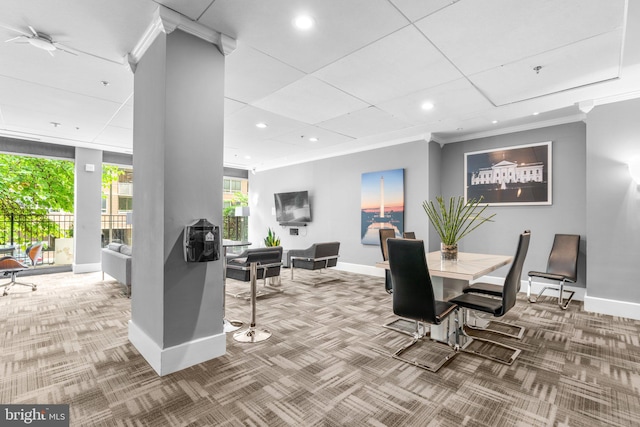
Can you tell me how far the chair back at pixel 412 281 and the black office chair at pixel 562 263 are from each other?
3004 mm

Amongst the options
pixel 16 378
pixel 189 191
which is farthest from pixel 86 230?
pixel 189 191

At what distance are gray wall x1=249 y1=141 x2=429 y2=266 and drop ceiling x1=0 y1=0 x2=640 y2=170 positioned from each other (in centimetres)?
94

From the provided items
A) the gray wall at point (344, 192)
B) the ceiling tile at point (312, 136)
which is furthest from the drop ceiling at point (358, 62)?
the gray wall at point (344, 192)

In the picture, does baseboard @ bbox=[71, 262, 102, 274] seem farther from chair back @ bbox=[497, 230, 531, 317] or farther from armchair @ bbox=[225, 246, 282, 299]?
chair back @ bbox=[497, 230, 531, 317]

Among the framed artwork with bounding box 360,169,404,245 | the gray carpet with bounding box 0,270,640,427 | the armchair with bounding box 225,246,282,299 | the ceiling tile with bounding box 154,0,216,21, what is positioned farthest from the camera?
the framed artwork with bounding box 360,169,404,245

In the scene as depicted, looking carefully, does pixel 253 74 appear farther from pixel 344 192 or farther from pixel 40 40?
pixel 344 192

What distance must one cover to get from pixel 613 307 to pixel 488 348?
2305 mm

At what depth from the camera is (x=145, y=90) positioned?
8.96ft

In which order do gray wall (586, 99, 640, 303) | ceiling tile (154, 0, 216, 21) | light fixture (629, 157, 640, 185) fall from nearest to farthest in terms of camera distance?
ceiling tile (154, 0, 216, 21), light fixture (629, 157, 640, 185), gray wall (586, 99, 640, 303)

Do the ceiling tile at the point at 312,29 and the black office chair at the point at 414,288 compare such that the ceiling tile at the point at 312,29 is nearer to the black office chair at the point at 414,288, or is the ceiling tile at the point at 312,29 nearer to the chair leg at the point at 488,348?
the black office chair at the point at 414,288

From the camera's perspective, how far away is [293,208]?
8148mm

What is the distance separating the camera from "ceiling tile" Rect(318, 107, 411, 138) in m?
4.69

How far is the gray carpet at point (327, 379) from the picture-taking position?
192 centimetres

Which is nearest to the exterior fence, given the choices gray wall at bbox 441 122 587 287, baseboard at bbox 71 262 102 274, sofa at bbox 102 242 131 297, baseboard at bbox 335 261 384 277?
baseboard at bbox 71 262 102 274
